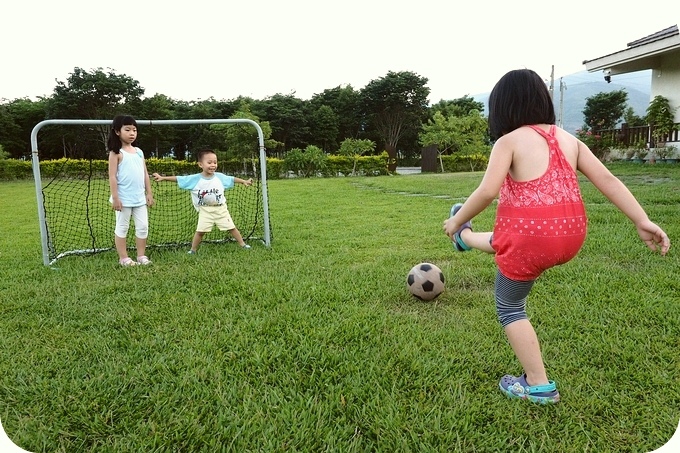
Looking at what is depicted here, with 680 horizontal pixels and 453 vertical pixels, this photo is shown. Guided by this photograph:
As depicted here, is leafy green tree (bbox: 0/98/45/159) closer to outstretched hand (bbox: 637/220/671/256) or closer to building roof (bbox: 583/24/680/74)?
building roof (bbox: 583/24/680/74)

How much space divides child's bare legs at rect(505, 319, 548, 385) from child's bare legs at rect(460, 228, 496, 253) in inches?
12.7

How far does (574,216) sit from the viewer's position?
5.72 ft

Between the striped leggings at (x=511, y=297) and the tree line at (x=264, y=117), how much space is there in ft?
67.7

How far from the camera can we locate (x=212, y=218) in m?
4.86

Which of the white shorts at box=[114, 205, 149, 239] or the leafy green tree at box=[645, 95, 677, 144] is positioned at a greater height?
the leafy green tree at box=[645, 95, 677, 144]

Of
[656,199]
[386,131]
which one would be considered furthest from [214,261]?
[386,131]

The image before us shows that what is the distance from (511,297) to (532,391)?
0.39m

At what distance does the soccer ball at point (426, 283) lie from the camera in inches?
120

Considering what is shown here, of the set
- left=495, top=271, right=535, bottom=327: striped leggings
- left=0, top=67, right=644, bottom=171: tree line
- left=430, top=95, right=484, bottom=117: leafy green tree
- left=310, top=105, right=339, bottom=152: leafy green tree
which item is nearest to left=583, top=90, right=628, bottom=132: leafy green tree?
left=0, top=67, right=644, bottom=171: tree line

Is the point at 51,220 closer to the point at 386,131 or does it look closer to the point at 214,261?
the point at 214,261

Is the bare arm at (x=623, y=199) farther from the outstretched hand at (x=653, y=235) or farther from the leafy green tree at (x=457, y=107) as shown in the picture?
the leafy green tree at (x=457, y=107)

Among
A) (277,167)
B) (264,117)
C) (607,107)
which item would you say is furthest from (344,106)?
(277,167)

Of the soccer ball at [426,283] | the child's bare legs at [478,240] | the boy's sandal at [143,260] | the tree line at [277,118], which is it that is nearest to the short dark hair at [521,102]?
the child's bare legs at [478,240]

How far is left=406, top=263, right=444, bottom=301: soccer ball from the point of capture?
305cm
